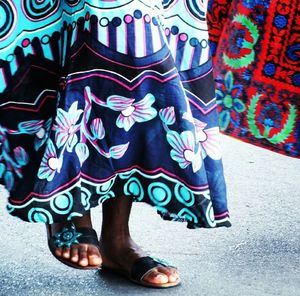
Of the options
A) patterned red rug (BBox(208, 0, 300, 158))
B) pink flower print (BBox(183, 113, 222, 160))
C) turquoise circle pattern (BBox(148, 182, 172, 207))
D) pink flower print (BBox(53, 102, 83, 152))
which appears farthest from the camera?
patterned red rug (BBox(208, 0, 300, 158))

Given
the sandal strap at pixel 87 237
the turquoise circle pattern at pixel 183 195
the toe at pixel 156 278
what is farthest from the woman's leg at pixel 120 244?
the turquoise circle pattern at pixel 183 195

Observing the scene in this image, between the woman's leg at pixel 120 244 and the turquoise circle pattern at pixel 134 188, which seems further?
the woman's leg at pixel 120 244

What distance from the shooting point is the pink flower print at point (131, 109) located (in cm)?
283

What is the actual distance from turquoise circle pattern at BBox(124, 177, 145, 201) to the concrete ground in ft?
1.14

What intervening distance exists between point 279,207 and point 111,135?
5.77ft

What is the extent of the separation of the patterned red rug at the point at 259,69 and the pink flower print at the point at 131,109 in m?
0.61

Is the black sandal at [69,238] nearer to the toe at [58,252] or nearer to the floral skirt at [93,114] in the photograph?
the toe at [58,252]

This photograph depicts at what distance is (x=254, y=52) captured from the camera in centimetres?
334

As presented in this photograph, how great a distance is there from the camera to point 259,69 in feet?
11.0

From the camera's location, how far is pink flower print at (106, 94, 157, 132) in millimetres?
2834

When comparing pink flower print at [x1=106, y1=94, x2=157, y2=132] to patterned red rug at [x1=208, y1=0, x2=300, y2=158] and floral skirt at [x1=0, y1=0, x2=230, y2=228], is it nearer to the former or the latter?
floral skirt at [x1=0, y1=0, x2=230, y2=228]

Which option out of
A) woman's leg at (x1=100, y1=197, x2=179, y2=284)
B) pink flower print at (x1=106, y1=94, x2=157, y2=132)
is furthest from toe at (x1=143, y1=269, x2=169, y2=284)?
pink flower print at (x1=106, y1=94, x2=157, y2=132)

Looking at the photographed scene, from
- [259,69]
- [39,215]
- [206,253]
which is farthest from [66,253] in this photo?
[259,69]

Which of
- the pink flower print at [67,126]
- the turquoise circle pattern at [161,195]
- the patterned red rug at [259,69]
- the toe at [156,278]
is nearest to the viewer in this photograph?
the pink flower print at [67,126]
